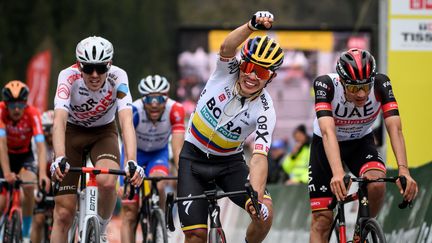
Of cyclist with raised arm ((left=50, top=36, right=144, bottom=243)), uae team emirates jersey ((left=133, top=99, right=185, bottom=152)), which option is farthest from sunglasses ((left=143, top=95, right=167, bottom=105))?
cyclist with raised arm ((left=50, top=36, right=144, bottom=243))

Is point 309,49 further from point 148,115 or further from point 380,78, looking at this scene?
point 380,78

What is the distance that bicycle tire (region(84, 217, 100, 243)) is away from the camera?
10.8 m

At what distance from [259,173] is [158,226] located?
11.6 feet

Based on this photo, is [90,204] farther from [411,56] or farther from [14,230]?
[411,56]

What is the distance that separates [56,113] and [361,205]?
9.73 ft

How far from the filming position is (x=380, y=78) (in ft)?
35.5

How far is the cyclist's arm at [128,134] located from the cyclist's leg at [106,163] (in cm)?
72

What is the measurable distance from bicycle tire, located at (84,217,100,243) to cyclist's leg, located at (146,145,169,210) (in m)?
3.62

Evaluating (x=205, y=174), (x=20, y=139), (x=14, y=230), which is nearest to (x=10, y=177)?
(x=14, y=230)

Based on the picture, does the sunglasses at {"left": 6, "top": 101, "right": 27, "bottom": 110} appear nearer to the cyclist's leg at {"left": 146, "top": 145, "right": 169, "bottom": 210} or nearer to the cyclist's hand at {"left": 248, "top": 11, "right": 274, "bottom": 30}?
the cyclist's leg at {"left": 146, "top": 145, "right": 169, "bottom": 210}

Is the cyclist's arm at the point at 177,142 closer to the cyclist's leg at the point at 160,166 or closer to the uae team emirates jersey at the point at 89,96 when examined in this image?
the cyclist's leg at the point at 160,166

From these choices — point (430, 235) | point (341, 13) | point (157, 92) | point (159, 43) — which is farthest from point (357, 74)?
point (341, 13)

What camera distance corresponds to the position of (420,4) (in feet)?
54.0

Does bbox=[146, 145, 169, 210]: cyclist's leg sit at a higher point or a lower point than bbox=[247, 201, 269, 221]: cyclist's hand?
higher
